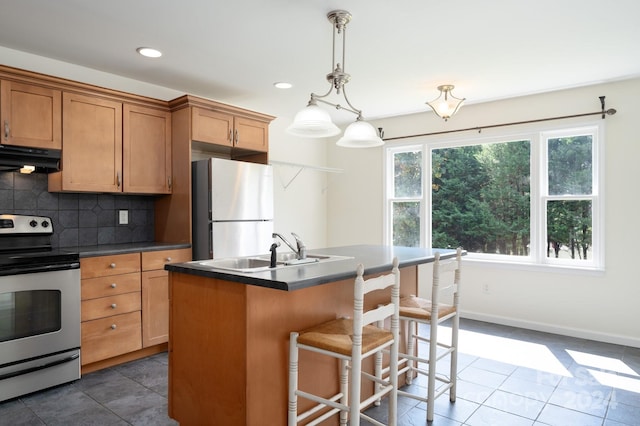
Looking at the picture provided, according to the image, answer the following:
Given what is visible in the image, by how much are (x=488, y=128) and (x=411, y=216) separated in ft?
4.55

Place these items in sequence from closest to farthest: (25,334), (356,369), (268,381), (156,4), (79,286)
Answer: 1. (356,369)
2. (268,381)
3. (156,4)
4. (25,334)
5. (79,286)

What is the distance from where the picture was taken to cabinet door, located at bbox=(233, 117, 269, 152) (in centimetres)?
402

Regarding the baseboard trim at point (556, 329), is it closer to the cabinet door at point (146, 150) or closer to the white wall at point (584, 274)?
the white wall at point (584, 274)

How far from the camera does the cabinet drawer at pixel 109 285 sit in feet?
9.82

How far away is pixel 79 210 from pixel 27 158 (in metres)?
0.65

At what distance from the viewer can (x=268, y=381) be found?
195 centimetres

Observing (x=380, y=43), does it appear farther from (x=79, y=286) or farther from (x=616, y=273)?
(x=616, y=273)

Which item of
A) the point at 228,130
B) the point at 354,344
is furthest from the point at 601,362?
the point at 228,130

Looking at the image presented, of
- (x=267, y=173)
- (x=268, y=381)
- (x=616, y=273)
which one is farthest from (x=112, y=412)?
(x=616, y=273)

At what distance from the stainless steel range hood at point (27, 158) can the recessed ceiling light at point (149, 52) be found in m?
0.95

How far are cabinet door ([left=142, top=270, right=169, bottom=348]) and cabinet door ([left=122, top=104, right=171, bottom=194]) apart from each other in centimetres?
77

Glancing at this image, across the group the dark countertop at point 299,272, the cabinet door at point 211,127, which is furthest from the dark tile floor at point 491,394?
the cabinet door at point 211,127

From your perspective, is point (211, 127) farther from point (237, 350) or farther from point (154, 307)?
point (237, 350)

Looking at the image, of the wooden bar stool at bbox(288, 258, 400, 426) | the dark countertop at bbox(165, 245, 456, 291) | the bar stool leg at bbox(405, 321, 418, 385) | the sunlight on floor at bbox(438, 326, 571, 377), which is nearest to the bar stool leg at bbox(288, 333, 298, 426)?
the wooden bar stool at bbox(288, 258, 400, 426)
